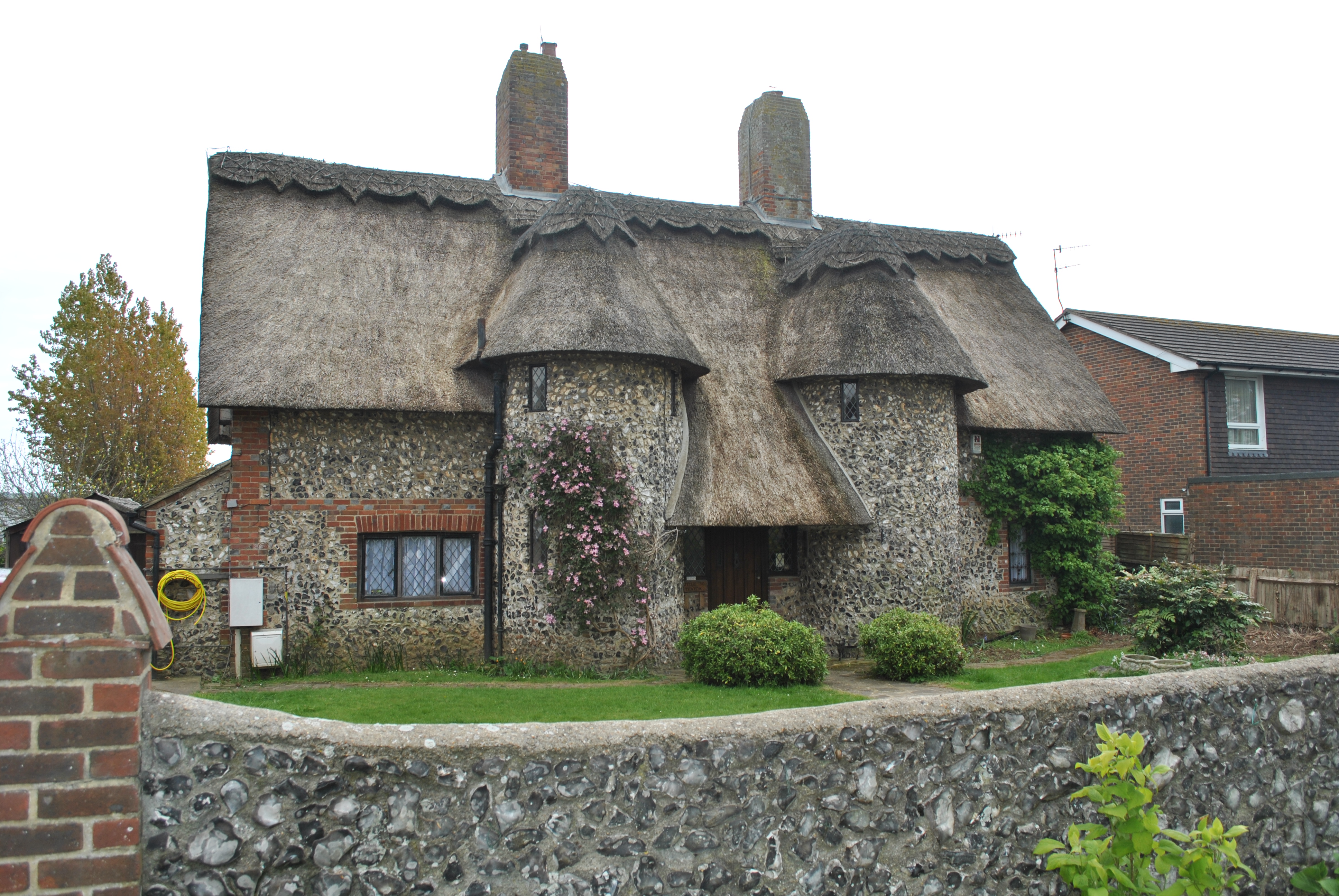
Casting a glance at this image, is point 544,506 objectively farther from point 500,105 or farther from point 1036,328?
point 1036,328

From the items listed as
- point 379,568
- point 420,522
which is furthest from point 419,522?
point 379,568

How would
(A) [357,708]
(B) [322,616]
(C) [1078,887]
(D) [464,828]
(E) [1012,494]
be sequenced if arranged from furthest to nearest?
(E) [1012,494] → (B) [322,616] → (A) [357,708] → (C) [1078,887] → (D) [464,828]

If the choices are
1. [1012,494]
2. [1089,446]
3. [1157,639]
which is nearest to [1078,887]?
[1157,639]

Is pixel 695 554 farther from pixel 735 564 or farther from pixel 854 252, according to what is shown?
pixel 854 252

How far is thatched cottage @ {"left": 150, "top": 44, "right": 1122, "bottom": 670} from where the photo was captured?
12500 millimetres

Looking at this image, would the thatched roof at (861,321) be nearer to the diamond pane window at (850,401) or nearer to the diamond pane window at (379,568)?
the diamond pane window at (850,401)

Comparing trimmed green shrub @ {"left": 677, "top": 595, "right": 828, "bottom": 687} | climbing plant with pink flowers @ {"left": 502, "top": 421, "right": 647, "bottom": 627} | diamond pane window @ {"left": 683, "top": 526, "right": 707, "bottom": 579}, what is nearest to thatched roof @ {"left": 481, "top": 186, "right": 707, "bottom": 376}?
climbing plant with pink flowers @ {"left": 502, "top": 421, "right": 647, "bottom": 627}

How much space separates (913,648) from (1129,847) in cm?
817

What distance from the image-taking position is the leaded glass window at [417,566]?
42.6 ft

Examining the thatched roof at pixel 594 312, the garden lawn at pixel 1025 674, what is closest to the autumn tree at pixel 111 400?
the thatched roof at pixel 594 312

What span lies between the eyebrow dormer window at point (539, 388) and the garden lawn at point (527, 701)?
406cm

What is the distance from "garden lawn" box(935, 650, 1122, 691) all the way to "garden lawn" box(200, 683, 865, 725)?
7.14ft

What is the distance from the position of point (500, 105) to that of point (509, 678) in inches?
463

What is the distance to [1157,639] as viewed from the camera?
11594 mm
